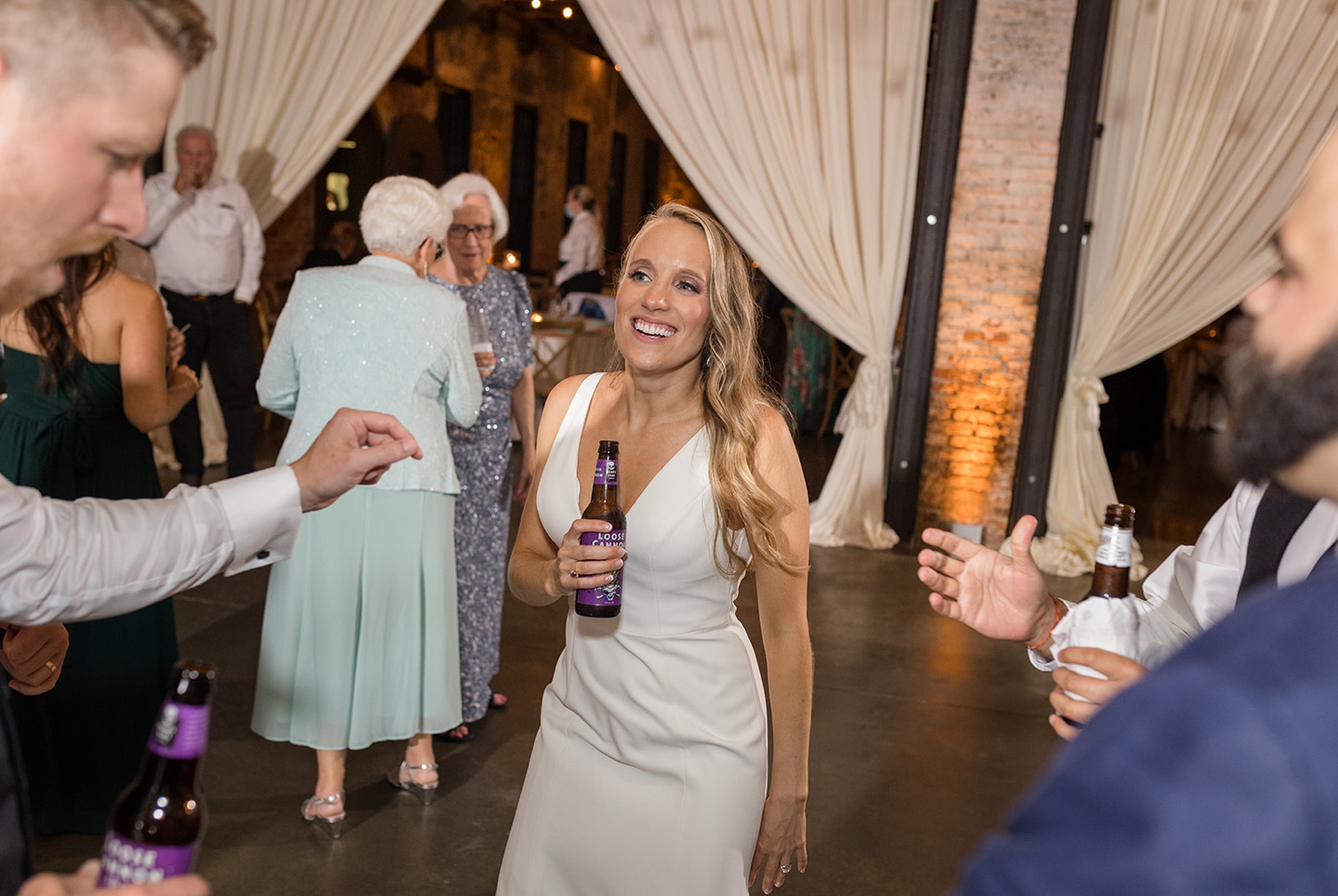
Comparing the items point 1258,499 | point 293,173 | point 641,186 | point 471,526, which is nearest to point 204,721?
point 1258,499

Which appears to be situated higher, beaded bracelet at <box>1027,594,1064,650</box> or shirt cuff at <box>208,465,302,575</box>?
shirt cuff at <box>208,465,302,575</box>

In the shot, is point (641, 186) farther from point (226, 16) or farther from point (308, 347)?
point (308, 347)

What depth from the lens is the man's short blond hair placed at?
38.2 inches

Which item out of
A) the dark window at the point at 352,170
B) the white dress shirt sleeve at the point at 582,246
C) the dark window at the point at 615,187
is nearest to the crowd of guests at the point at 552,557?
the white dress shirt sleeve at the point at 582,246

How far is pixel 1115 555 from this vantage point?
1.58 m

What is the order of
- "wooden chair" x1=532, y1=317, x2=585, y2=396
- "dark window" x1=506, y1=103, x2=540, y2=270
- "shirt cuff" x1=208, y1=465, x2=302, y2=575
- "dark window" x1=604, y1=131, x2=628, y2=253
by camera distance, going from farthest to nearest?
"dark window" x1=604, y1=131, x2=628, y2=253 → "dark window" x1=506, y1=103, x2=540, y2=270 → "wooden chair" x1=532, y1=317, x2=585, y2=396 → "shirt cuff" x1=208, y1=465, x2=302, y2=575

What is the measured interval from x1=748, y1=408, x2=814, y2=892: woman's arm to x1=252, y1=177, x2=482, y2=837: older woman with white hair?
1459 millimetres

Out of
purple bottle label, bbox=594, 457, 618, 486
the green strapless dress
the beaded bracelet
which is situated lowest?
the green strapless dress

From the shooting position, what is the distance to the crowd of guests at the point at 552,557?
62cm

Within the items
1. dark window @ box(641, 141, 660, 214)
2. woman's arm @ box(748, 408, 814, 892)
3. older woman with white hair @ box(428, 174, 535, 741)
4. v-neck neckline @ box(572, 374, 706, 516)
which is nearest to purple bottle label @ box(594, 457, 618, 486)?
v-neck neckline @ box(572, 374, 706, 516)

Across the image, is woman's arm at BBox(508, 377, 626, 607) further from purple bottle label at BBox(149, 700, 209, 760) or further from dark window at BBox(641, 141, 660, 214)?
dark window at BBox(641, 141, 660, 214)

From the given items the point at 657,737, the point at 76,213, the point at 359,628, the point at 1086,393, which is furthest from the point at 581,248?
the point at 76,213

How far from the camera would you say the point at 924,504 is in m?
6.34

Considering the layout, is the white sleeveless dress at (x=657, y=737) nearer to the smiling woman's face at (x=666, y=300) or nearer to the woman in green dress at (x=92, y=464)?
the smiling woman's face at (x=666, y=300)
